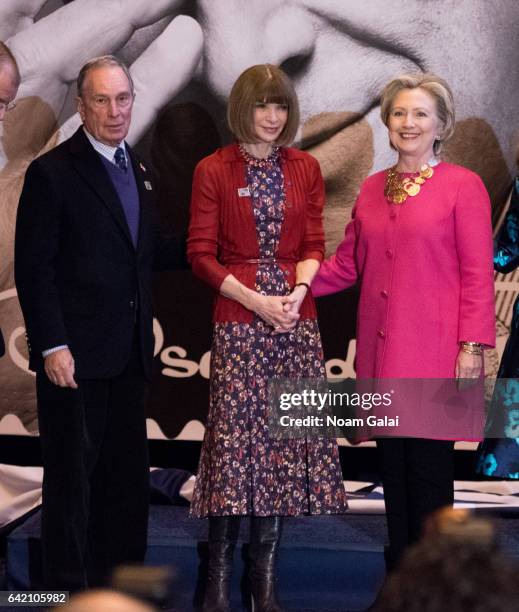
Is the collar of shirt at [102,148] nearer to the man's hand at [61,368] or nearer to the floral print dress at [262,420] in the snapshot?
the floral print dress at [262,420]

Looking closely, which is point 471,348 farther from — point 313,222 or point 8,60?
point 8,60

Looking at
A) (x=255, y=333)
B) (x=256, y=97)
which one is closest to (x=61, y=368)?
(x=255, y=333)

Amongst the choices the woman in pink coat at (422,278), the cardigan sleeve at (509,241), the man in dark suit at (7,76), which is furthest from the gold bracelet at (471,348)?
the man in dark suit at (7,76)

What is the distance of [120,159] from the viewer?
9.68 feet

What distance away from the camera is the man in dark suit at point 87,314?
9.16 ft

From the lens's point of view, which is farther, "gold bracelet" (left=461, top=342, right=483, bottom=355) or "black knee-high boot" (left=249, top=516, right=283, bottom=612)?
"black knee-high boot" (left=249, top=516, right=283, bottom=612)

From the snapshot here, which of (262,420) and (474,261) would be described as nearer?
(474,261)

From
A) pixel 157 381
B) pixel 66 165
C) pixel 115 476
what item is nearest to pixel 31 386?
pixel 157 381

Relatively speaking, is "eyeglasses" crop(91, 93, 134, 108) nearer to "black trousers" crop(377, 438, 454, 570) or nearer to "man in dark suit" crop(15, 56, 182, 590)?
"man in dark suit" crop(15, 56, 182, 590)

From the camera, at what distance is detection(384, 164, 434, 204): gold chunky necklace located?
291cm

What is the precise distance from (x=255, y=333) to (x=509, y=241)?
0.88 meters

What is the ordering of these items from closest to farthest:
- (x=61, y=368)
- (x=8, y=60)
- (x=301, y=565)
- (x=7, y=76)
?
(x=61, y=368) < (x=301, y=565) < (x=7, y=76) < (x=8, y=60)

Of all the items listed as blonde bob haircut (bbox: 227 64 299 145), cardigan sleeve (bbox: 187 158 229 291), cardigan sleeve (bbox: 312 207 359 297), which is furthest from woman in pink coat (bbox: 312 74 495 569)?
cardigan sleeve (bbox: 187 158 229 291)

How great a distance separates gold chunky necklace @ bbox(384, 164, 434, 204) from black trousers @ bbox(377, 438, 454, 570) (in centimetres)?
72
